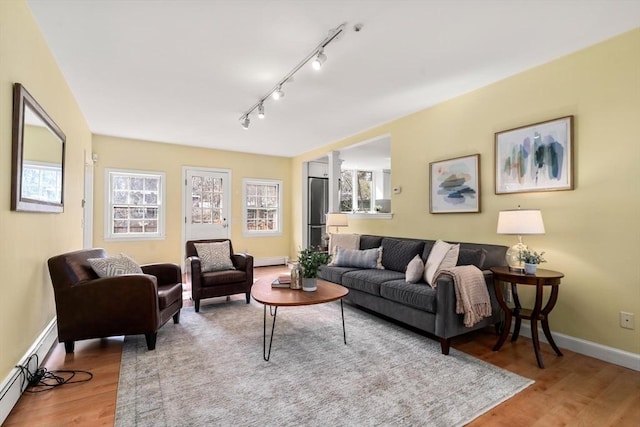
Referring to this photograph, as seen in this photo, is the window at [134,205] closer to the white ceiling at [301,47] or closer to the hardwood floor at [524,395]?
the white ceiling at [301,47]

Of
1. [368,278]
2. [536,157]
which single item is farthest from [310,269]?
[536,157]

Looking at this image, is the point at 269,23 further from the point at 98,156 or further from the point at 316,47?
the point at 98,156

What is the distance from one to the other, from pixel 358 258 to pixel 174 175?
4.06 meters

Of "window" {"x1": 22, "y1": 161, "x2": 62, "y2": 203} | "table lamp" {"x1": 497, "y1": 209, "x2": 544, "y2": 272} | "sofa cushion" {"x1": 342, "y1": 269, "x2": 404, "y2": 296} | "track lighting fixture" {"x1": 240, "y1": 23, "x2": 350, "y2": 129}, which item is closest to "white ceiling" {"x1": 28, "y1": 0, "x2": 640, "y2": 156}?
"track lighting fixture" {"x1": 240, "y1": 23, "x2": 350, "y2": 129}

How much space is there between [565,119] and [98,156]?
6.56m

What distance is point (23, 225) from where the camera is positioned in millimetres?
2107

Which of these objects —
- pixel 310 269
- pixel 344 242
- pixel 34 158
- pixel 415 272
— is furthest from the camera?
pixel 344 242

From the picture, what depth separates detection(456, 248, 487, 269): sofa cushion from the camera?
2.96 metres

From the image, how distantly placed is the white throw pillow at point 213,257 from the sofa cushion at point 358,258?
145 centimetres

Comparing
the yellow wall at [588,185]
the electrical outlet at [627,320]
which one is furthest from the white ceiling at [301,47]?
the electrical outlet at [627,320]

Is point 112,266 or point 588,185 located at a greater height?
point 588,185

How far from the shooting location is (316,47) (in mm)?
2578

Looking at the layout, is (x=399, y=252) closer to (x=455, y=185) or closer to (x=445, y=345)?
(x=455, y=185)

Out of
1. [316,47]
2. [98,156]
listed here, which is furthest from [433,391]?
[98,156]
